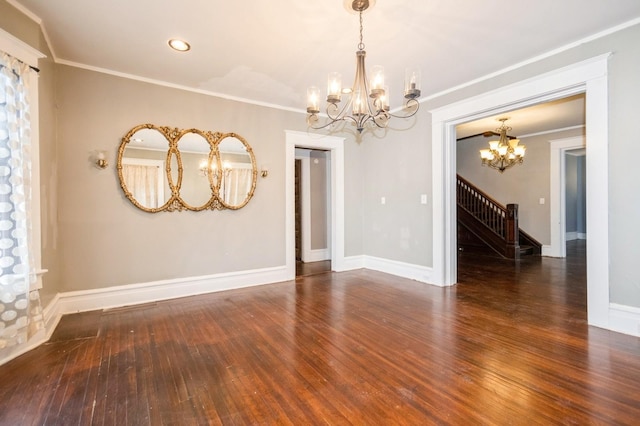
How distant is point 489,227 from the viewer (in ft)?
23.1

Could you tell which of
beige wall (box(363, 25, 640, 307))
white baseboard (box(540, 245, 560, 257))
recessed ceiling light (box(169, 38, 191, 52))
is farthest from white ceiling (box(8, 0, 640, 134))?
white baseboard (box(540, 245, 560, 257))

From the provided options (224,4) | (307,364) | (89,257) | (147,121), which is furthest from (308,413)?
(147,121)

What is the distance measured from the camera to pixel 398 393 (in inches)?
74.0

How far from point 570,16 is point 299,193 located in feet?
16.7

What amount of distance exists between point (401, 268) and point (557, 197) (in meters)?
4.40

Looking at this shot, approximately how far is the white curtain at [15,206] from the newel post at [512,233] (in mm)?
7627

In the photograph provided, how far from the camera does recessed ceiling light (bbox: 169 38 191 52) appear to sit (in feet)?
9.54

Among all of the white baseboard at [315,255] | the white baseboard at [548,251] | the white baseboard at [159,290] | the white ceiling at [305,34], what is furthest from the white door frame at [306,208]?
the white baseboard at [548,251]

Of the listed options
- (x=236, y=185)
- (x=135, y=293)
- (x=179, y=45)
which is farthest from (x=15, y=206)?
(x=236, y=185)

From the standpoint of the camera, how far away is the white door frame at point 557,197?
21.6 feet

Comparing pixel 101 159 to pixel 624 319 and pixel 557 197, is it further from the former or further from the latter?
pixel 557 197

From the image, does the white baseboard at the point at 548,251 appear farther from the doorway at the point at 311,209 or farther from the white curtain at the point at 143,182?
the white curtain at the point at 143,182

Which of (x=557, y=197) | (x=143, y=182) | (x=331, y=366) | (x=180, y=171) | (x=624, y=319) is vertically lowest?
(x=331, y=366)

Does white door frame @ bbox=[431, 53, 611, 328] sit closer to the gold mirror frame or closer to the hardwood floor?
the hardwood floor
